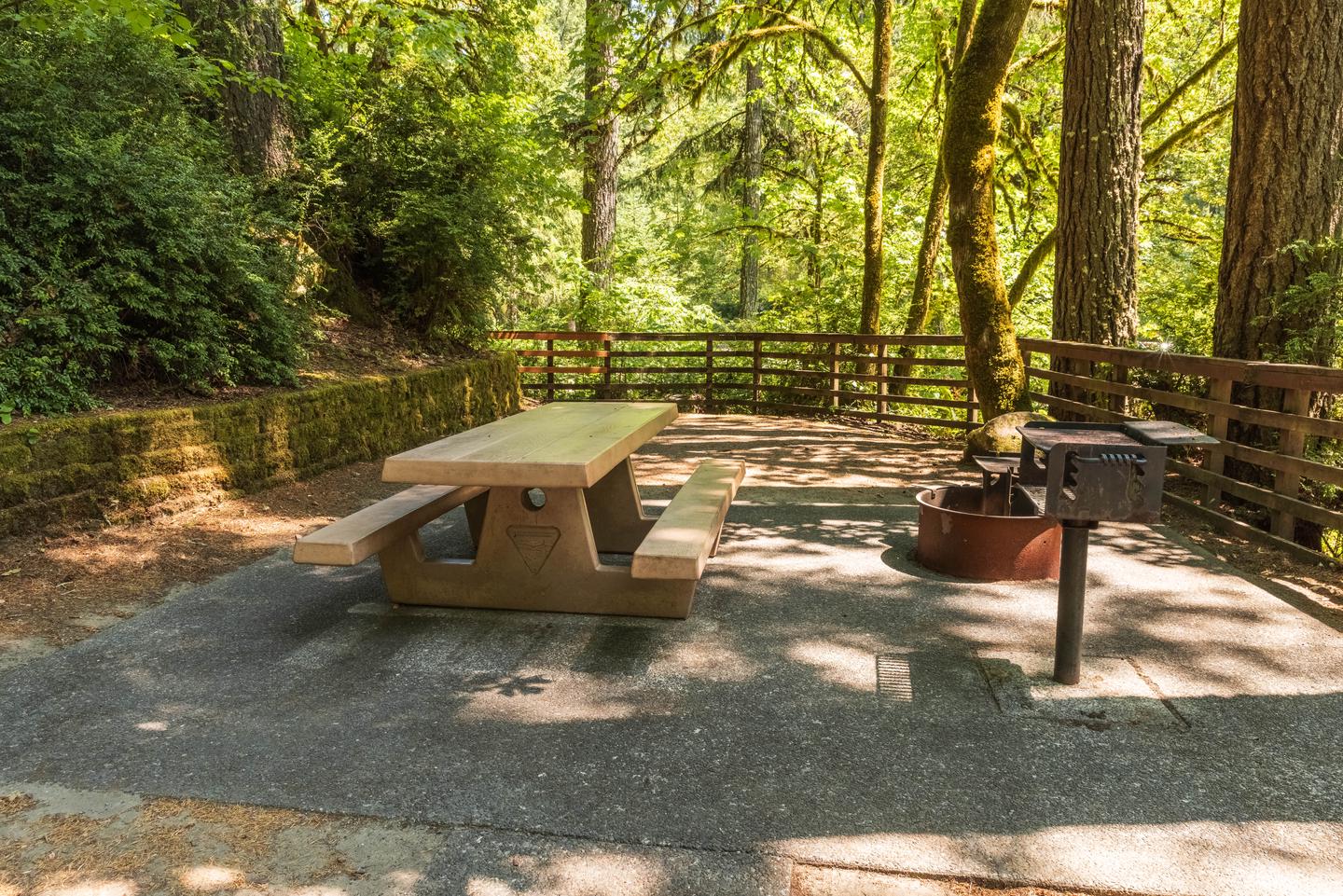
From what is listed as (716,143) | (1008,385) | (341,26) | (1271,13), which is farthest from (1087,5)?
(716,143)

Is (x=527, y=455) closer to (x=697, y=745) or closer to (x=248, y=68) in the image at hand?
(x=697, y=745)

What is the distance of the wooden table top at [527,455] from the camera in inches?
141

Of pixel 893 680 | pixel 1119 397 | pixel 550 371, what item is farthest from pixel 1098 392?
pixel 550 371

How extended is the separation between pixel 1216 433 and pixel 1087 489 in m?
3.47

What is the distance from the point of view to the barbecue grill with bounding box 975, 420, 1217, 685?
3223 mm

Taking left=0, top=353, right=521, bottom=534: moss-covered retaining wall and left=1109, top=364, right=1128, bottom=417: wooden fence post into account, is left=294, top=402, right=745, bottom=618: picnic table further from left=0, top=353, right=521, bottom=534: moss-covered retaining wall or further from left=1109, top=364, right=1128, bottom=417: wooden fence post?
left=1109, top=364, right=1128, bottom=417: wooden fence post

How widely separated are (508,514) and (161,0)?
20.4 ft

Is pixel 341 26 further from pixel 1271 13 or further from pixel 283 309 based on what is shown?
pixel 1271 13

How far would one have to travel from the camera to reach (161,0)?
7.45m

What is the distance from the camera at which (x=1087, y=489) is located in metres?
3.24

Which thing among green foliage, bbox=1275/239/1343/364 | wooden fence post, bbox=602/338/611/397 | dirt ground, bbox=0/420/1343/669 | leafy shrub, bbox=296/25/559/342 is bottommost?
dirt ground, bbox=0/420/1343/669

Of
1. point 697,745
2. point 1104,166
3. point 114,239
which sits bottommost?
point 697,745

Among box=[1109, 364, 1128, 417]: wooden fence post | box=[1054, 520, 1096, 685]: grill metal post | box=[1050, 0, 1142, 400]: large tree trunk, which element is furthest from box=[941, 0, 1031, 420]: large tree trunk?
box=[1054, 520, 1096, 685]: grill metal post

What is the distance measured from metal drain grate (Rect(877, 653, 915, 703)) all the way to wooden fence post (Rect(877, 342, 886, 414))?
832 cm
